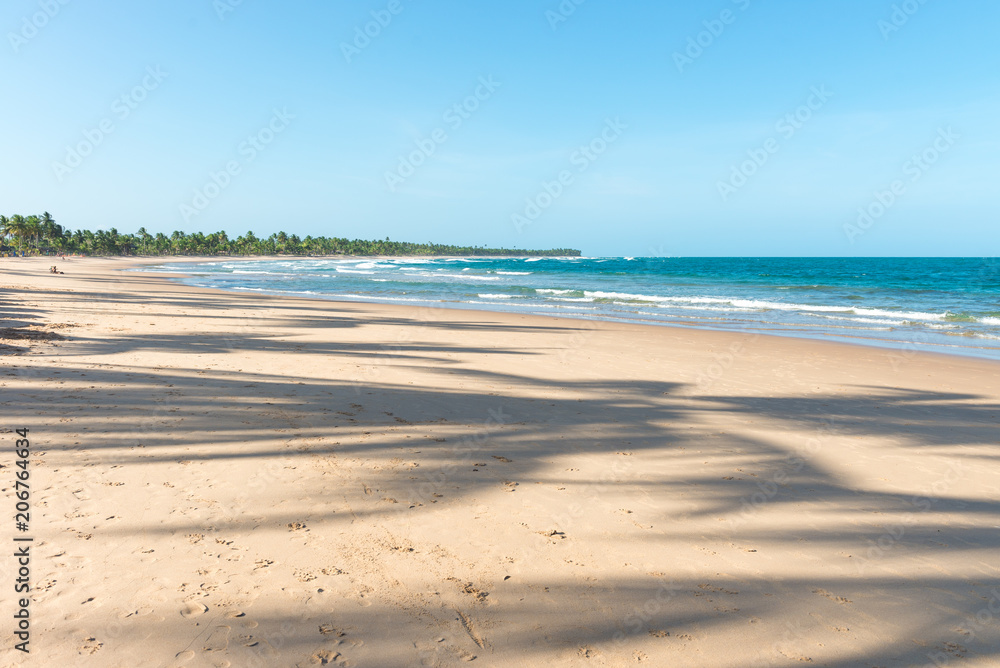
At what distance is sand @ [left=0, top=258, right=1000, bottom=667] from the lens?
2932mm

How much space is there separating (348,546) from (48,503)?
7.62 feet

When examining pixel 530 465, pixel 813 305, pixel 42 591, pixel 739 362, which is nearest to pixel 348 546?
pixel 42 591

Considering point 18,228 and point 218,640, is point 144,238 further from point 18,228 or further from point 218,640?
point 218,640

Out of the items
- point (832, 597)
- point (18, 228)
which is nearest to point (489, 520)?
point (832, 597)

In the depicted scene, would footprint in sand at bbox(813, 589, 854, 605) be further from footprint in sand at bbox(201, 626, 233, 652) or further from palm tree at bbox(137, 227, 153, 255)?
palm tree at bbox(137, 227, 153, 255)

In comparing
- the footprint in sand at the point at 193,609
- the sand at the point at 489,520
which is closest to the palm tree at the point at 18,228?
the sand at the point at 489,520

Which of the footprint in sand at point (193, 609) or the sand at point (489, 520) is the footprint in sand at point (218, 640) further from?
the footprint in sand at point (193, 609)

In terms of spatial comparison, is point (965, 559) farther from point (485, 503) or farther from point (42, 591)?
point (42, 591)

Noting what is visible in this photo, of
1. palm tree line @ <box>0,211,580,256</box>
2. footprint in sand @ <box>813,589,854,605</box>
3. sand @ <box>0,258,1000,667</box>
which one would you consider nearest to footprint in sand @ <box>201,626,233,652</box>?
sand @ <box>0,258,1000,667</box>

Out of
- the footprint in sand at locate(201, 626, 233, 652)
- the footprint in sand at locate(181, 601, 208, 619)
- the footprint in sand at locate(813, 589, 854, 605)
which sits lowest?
the footprint in sand at locate(813, 589, 854, 605)

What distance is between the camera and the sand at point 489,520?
2.93 meters

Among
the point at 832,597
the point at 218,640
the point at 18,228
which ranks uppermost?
the point at 18,228

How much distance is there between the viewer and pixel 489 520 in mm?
4219

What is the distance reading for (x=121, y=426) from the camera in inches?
232
